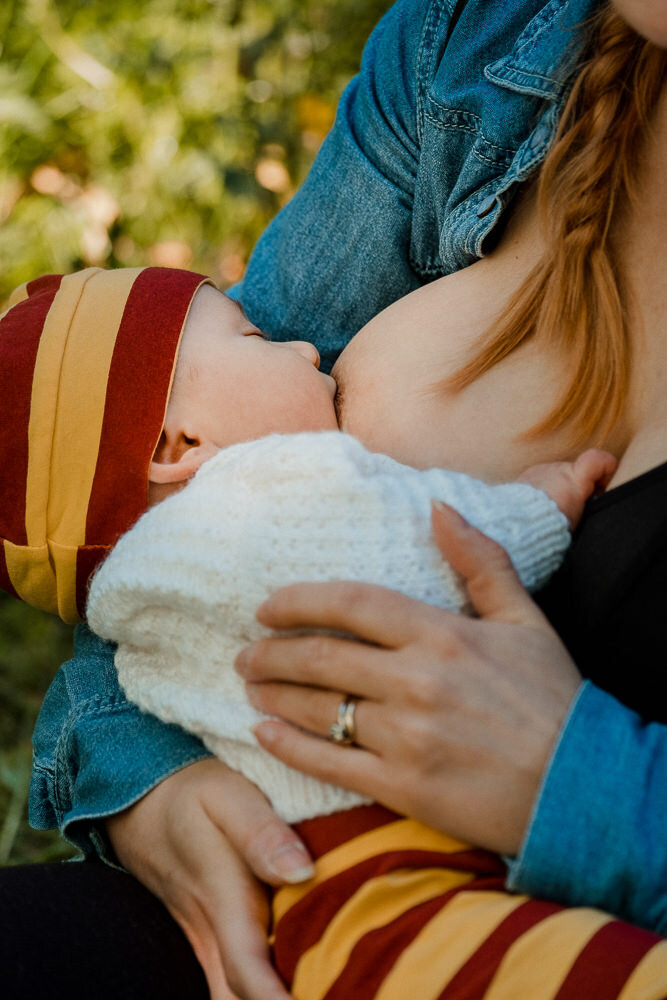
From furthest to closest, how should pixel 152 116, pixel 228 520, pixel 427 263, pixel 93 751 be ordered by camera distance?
pixel 152 116
pixel 427 263
pixel 93 751
pixel 228 520

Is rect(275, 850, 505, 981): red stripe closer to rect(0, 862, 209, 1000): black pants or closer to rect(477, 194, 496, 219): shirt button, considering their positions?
rect(0, 862, 209, 1000): black pants

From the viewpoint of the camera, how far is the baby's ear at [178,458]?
4.50 ft

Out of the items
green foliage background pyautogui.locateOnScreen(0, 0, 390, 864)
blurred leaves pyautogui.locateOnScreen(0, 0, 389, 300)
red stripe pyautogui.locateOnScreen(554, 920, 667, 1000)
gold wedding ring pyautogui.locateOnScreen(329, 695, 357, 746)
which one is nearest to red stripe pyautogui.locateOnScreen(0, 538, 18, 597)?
gold wedding ring pyautogui.locateOnScreen(329, 695, 357, 746)

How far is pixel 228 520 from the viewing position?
44.0 inches

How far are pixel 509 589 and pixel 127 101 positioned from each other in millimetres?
2521

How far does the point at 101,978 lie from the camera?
3.38ft

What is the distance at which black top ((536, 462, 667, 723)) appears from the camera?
3.27ft

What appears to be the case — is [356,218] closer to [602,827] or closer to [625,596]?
[625,596]

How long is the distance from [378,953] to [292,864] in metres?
0.12

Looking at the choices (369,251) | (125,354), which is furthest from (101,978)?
(369,251)

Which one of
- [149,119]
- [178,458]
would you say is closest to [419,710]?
[178,458]

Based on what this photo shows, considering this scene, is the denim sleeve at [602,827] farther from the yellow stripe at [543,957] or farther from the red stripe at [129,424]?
the red stripe at [129,424]

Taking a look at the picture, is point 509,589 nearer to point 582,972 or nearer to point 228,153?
point 582,972

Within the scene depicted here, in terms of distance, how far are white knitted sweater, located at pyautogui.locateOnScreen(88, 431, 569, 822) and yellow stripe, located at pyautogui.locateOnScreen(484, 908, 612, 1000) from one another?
0.23 meters
